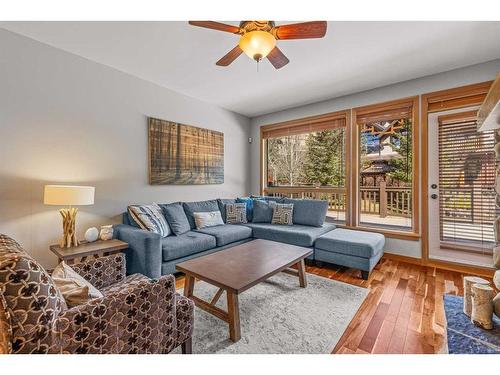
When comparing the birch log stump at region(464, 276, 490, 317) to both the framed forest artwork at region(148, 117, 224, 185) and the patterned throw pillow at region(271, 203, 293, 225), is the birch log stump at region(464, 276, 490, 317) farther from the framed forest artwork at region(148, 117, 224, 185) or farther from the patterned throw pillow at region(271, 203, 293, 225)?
the framed forest artwork at region(148, 117, 224, 185)

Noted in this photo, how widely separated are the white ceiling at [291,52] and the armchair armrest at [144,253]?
1976 mm

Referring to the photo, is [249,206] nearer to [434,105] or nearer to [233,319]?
[233,319]

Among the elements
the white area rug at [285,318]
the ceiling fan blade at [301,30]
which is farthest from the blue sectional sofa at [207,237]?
the ceiling fan blade at [301,30]

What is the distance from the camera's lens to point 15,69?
2.27 meters

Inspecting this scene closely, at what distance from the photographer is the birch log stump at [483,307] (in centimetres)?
158

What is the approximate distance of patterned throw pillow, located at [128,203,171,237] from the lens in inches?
109

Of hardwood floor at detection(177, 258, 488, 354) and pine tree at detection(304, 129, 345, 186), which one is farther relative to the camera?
pine tree at detection(304, 129, 345, 186)

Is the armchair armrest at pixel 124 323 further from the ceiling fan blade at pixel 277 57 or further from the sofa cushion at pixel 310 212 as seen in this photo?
the sofa cushion at pixel 310 212

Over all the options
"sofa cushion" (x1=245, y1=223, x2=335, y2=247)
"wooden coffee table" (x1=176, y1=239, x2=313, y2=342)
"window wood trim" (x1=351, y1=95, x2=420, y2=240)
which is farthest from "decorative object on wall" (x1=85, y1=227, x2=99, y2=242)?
"window wood trim" (x1=351, y1=95, x2=420, y2=240)

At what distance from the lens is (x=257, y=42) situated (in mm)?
1705

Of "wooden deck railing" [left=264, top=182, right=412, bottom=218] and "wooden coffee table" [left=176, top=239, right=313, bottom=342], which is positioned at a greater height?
"wooden deck railing" [left=264, top=182, right=412, bottom=218]

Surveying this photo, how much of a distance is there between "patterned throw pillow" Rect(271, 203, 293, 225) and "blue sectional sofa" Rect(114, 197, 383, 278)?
91 mm

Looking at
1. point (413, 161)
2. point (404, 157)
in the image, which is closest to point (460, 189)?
point (413, 161)

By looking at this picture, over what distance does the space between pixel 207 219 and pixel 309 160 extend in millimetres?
2242
